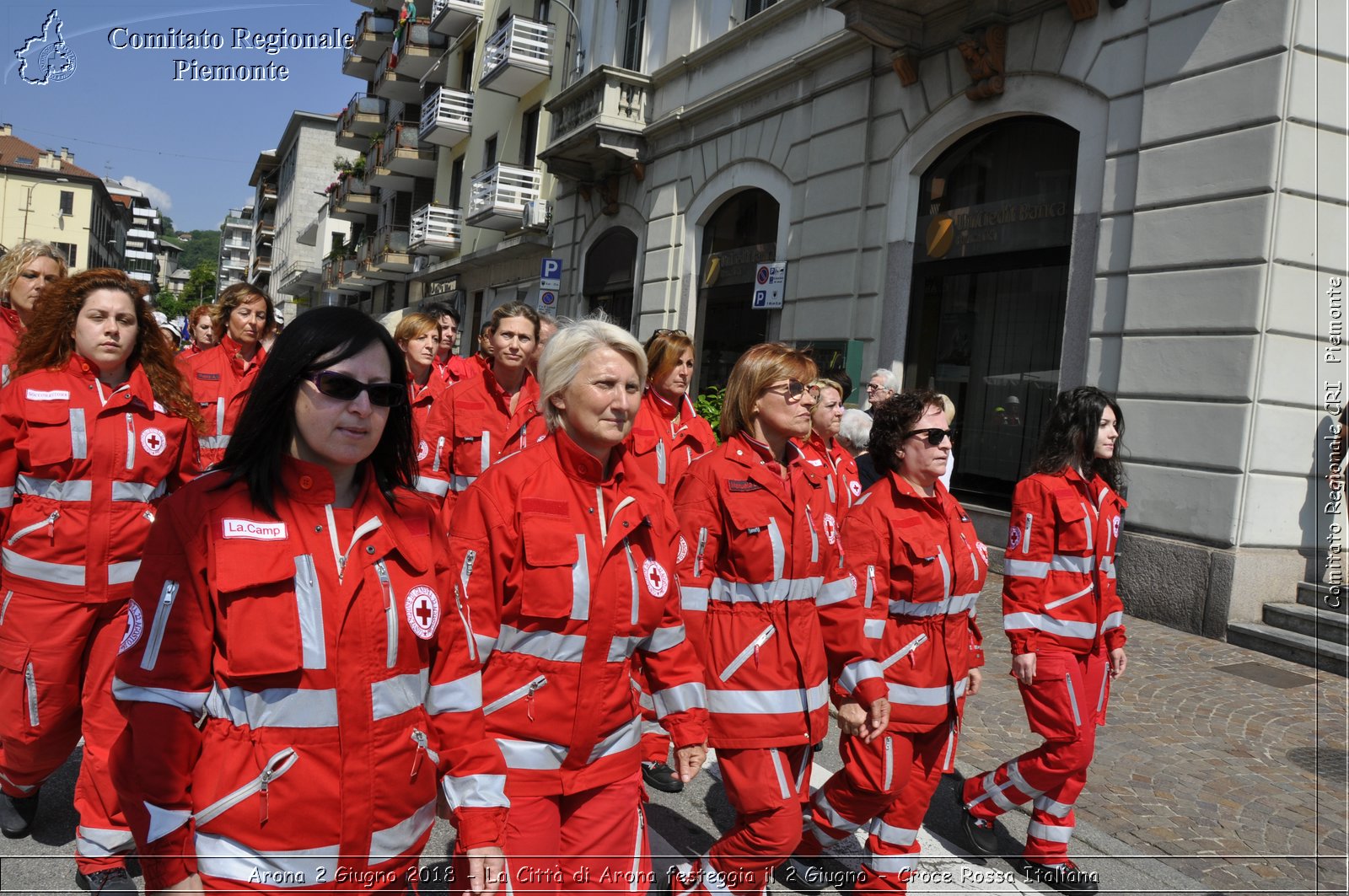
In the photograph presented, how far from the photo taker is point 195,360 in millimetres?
7004

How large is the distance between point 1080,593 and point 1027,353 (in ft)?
24.1

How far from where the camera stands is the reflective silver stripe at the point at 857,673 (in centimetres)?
358

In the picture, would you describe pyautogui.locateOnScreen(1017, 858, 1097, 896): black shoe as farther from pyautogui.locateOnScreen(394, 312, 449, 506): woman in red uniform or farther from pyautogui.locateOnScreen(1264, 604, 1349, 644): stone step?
pyautogui.locateOnScreen(1264, 604, 1349, 644): stone step

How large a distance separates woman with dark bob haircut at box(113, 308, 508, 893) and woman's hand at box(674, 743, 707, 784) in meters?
0.77

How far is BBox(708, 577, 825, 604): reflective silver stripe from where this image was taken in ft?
11.5

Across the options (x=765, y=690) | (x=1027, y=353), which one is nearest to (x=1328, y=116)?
(x=1027, y=353)

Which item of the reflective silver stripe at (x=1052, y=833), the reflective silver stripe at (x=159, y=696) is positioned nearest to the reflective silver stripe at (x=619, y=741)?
the reflective silver stripe at (x=159, y=696)

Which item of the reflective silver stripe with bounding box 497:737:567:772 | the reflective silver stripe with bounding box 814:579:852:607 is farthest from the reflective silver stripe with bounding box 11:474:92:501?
the reflective silver stripe with bounding box 814:579:852:607

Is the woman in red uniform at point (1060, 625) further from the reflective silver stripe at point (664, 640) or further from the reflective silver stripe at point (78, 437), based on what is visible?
the reflective silver stripe at point (78, 437)

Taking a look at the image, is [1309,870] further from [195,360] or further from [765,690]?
[195,360]

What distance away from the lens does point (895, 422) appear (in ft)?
13.7

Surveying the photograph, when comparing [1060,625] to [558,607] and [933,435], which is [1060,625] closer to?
[933,435]

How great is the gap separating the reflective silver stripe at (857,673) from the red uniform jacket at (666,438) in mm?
2696

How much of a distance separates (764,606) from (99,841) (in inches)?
97.6
